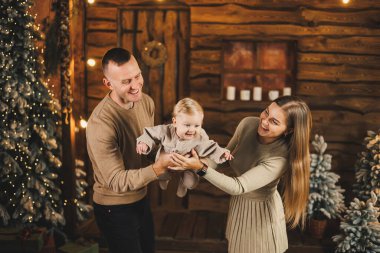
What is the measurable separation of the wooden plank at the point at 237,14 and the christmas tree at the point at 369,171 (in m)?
1.76

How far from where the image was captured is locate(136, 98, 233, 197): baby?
2.68 metres

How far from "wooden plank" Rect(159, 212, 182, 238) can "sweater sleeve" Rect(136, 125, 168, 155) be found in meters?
2.53

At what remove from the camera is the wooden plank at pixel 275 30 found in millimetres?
5332

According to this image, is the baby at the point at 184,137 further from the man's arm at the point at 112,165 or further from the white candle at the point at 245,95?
the white candle at the point at 245,95

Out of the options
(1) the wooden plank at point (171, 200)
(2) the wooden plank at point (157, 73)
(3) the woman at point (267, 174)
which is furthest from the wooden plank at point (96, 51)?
(3) the woman at point (267, 174)

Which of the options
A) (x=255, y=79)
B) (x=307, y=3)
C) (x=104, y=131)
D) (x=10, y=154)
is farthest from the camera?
(x=255, y=79)

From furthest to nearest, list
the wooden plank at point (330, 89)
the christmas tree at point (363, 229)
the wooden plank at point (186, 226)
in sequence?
the wooden plank at point (330, 89), the wooden plank at point (186, 226), the christmas tree at point (363, 229)

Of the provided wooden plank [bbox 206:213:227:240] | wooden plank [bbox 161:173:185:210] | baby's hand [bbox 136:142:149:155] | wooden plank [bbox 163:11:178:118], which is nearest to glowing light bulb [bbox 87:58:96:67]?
wooden plank [bbox 163:11:178:118]

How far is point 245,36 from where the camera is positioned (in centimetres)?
541

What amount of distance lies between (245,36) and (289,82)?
861 mm

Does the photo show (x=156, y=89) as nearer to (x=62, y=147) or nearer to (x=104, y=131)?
(x=62, y=147)

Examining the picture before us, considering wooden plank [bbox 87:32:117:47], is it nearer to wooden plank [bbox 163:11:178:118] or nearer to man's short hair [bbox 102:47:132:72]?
wooden plank [bbox 163:11:178:118]

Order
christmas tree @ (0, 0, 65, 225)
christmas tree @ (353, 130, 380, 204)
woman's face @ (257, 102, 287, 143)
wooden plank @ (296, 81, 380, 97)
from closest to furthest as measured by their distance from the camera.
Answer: woman's face @ (257, 102, 287, 143) < christmas tree @ (0, 0, 65, 225) < christmas tree @ (353, 130, 380, 204) < wooden plank @ (296, 81, 380, 97)

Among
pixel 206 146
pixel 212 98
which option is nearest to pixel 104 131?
pixel 206 146
